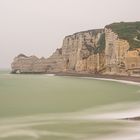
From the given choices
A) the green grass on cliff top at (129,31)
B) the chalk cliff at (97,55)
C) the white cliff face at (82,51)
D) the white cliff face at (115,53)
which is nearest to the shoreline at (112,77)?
the chalk cliff at (97,55)

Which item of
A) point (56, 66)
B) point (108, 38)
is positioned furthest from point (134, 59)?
point (56, 66)

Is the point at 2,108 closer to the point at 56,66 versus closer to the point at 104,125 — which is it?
the point at 104,125

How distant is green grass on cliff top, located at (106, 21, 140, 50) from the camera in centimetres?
7756

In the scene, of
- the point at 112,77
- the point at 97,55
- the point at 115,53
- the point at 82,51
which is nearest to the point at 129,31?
the point at 115,53

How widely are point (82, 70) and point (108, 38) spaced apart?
41.6 feet

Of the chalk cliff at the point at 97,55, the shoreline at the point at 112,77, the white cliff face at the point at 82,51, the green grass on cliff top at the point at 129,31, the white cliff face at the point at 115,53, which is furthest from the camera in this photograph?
the white cliff face at the point at 82,51

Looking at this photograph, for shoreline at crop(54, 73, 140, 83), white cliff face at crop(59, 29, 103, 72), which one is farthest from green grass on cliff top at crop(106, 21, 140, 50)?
white cliff face at crop(59, 29, 103, 72)

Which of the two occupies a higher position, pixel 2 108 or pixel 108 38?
pixel 108 38

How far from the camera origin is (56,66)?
116312mm

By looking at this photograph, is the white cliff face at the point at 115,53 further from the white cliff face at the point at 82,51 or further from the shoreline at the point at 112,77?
the white cliff face at the point at 82,51

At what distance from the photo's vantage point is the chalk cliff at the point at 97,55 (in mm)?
75650

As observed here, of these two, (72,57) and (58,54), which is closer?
(72,57)

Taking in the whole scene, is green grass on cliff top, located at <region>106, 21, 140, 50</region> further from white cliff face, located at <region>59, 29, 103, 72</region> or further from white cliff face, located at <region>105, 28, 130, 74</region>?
white cliff face, located at <region>59, 29, 103, 72</region>

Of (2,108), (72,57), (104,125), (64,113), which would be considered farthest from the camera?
(72,57)
